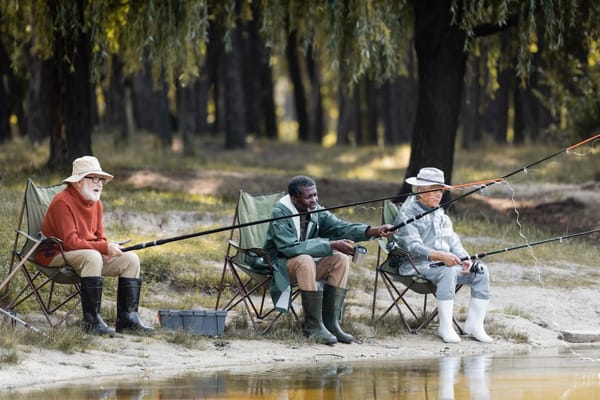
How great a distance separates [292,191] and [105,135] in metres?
17.3

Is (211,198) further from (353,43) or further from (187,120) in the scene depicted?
(187,120)

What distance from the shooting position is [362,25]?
15.4 metres

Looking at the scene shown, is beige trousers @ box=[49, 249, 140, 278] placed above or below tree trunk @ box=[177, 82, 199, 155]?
below

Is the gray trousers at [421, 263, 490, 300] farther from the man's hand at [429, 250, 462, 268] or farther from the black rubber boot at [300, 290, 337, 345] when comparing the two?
the black rubber boot at [300, 290, 337, 345]

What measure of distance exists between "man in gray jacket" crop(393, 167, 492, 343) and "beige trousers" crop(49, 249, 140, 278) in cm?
222

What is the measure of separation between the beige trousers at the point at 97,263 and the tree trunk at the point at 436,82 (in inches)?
318

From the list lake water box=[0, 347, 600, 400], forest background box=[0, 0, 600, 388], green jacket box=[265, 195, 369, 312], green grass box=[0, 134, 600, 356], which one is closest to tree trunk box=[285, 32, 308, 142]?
green grass box=[0, 134, 600, 356]

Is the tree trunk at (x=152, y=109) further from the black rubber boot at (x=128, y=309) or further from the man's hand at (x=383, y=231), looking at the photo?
the black rubber boot at (x=128, y=309)

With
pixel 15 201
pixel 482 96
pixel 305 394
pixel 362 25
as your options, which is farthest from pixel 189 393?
pixel 482 96

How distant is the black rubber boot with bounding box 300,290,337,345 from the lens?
9953 mm

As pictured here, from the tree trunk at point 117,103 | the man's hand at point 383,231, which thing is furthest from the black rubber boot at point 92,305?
the tree trunk at point 117,103

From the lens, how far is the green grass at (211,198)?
1173 cm

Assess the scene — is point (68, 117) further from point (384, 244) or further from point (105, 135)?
point (105, 135)

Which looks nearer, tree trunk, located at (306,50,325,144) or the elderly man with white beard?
the elderly man with white beard
